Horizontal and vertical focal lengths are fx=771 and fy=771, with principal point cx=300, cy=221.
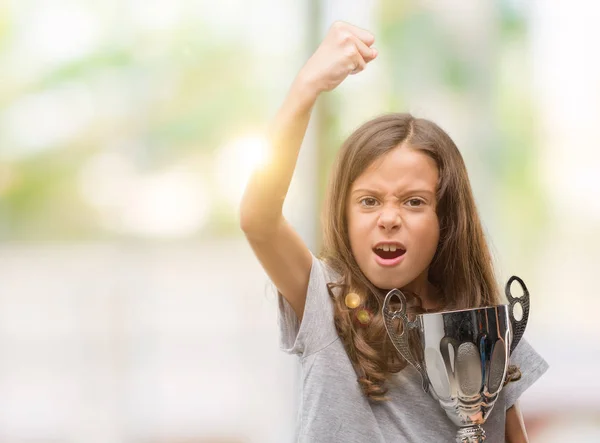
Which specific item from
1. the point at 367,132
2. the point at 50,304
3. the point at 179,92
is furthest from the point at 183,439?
the point at 367,132

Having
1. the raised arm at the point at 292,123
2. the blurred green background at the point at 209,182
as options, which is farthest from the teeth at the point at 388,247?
the blurred green background at the point at 209,182

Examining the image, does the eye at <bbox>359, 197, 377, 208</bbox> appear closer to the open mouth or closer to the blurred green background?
the open mouth

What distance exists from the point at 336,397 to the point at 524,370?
0.86 ft

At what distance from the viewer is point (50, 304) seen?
1.68 m

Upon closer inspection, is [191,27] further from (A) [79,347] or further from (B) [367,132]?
(B) [367,132]

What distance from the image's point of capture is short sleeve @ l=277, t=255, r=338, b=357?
2.74ft

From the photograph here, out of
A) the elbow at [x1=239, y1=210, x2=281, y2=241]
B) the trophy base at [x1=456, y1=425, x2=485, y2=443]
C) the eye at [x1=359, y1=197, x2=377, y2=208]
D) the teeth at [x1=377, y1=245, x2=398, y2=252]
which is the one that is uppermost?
the eye at [x1=359, y1=197, x2=377, y2=208]

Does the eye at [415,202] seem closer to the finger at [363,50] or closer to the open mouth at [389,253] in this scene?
the open mouth at [389,253]

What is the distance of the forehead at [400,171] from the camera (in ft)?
2.80

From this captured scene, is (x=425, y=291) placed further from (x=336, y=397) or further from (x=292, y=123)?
(x=292, y=123)

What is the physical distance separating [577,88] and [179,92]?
94 centimetres

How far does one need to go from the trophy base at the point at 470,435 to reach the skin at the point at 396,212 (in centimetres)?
17

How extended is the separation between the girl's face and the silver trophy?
6 centimetres

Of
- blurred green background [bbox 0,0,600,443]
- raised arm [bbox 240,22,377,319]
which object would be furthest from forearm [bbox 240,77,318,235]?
blurred green background [bbox 0,0,600,443]
